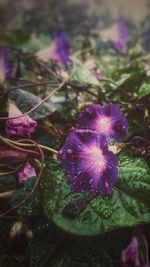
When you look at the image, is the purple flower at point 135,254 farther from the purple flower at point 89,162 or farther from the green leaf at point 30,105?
the green leaf at point 30,105

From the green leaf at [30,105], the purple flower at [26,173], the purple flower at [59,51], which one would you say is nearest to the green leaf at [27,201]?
the purple flower at [26,173]

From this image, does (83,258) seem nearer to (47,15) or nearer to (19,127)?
(19,127)

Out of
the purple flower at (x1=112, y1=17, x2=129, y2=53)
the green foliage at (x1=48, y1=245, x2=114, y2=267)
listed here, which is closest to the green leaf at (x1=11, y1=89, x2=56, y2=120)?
the green foliage at (x1=48, y1=245, x2=114, y2=267)

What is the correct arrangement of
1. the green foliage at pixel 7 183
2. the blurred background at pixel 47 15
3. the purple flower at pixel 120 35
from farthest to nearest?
the blurred background at pixel 47 15 < the purple flower at pixel 120 35 < the green foliage at pixel 7 183

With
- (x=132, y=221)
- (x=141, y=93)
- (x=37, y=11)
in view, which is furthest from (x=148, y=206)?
(x=37, y=11)

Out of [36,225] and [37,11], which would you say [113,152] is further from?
[37,11]
